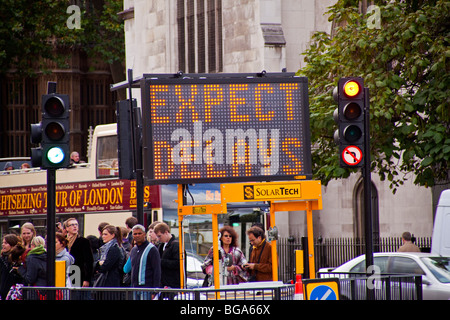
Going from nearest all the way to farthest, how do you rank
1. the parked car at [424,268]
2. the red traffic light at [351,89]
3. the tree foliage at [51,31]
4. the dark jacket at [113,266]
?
the red traffic light at [351,89], the dark jacket at [113,266], the parked car at [424,268], the tree foliage at [51,31]

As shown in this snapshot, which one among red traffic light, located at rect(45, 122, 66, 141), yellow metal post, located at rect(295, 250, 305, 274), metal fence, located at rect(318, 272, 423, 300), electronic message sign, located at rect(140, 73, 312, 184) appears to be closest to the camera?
metal fence, located at rect(318, 272, 423, 300)

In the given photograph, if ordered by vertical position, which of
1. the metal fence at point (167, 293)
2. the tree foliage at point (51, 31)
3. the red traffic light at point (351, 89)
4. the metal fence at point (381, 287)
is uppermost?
the tree foliage at point (51, 31)

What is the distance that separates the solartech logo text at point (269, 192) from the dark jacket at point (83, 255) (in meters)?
4.85

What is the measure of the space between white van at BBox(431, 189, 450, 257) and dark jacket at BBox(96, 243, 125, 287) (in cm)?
554

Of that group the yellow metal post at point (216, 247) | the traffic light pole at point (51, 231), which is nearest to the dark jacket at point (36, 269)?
Result: the traffic light pole at point (51, 231)

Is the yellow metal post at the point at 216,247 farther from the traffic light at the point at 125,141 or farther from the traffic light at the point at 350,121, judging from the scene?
the traffic light at the point at 125,141

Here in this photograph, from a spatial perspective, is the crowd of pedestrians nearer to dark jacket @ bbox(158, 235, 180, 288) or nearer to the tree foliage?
dark jacket @ bbox(158, 235, 180, 288)

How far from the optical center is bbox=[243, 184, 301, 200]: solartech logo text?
11359 millimetres

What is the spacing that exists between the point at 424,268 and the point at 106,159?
1150 centimetres

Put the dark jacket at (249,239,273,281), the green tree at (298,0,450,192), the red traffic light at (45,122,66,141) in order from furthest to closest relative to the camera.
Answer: the green tree at (298,0,450,192) < the dark jacket at (249,239,273,281) < the red traffic light at (45,122,66,141)

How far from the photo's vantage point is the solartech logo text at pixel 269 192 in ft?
37.3

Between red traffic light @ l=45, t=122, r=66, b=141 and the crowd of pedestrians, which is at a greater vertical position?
red traffic light @ l=45, t=122, r=66, b=141

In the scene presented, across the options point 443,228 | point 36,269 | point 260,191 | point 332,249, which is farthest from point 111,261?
point 332,249
